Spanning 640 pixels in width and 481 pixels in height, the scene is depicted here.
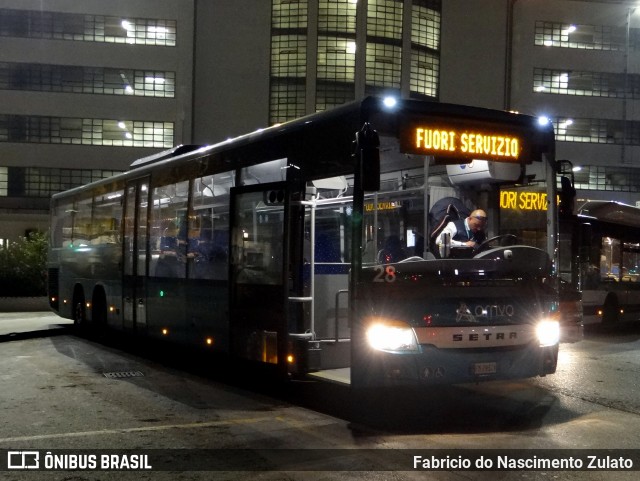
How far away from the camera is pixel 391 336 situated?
314 inches

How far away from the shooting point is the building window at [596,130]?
44.6m

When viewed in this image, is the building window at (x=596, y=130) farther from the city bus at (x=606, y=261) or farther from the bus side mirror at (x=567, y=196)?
the bus side mirror at (x=567, y=196)

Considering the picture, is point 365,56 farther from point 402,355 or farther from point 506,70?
point 402,355

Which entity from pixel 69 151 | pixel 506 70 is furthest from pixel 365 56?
pixel 69 151

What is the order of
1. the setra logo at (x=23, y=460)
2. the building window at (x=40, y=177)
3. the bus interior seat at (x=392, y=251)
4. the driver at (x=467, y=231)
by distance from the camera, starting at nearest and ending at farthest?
1. the setra logo at (x=23, y=460)
2. the bus interior seat at (x=392, y=251)
3. the driver at (x=467, y=231)
4. the building window at (x=40, y=177)

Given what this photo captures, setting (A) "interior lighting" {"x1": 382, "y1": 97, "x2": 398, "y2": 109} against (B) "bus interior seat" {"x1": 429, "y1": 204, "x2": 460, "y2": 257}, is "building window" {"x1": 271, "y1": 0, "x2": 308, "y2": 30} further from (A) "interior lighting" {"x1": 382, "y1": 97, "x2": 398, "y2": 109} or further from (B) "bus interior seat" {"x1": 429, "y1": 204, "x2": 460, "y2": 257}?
(A) "interior lighting" {"x1": 382, "y1": 97, "x2": 398, "y2": 109}

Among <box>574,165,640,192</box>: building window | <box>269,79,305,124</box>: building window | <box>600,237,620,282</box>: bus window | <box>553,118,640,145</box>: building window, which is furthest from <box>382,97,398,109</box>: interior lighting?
<box>574,165,640,192</box>: building window

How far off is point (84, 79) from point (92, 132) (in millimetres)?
2783

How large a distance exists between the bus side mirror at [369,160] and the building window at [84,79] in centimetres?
Result: 3496

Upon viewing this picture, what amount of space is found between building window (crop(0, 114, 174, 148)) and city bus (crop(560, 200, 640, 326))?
1047 inches

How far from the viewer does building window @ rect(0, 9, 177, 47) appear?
1580 inches

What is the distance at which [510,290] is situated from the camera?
8492 millimetres

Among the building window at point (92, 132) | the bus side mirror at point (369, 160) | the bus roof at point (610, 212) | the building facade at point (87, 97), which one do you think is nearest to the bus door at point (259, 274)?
the bus side mirror at point (369, 160)

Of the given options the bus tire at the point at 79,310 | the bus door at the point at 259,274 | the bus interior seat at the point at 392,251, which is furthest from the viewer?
the bus tire at the point at 79,310
